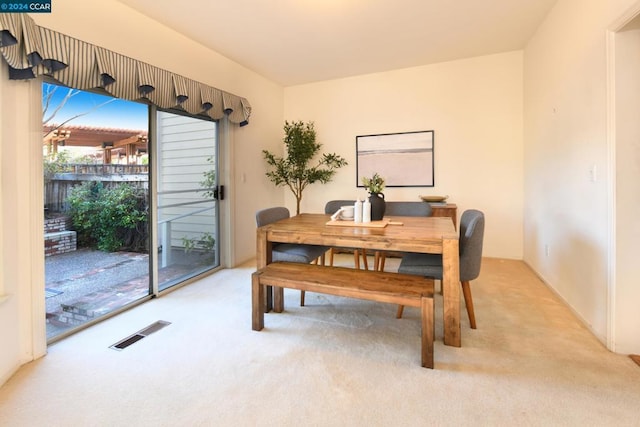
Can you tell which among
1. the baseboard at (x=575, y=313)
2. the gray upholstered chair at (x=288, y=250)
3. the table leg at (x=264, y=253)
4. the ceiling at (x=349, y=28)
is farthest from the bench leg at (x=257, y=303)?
the ceiling at (x=349, y=28)

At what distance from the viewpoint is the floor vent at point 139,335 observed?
2.02 metres

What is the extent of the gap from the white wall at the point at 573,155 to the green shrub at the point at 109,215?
3631 mm

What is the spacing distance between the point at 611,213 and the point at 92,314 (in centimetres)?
372

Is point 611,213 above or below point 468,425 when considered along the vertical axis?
above

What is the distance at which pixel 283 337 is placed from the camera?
82.7 inches

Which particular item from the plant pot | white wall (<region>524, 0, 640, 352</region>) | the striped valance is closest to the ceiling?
white wall (<region>524, 0, 640, 352</region>)

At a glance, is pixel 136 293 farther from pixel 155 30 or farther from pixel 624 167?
pixel 624 167

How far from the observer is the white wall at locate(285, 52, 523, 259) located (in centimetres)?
391

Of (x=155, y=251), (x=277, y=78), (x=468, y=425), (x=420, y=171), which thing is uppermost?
(x=277, y=78)

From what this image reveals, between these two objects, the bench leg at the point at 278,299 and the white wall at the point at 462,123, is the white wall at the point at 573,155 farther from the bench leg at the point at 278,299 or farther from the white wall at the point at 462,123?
the bench leg at the point at 278,299

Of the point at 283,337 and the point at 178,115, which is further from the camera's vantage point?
the point at 178,115

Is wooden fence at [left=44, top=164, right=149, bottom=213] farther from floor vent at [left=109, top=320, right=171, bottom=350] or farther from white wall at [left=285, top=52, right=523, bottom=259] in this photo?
white wall at [left=285, top=52, right=523, bottom=259]

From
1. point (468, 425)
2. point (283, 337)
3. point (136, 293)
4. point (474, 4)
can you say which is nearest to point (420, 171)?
point (474, 4)

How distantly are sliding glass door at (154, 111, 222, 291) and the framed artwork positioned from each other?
2145 millimetres
